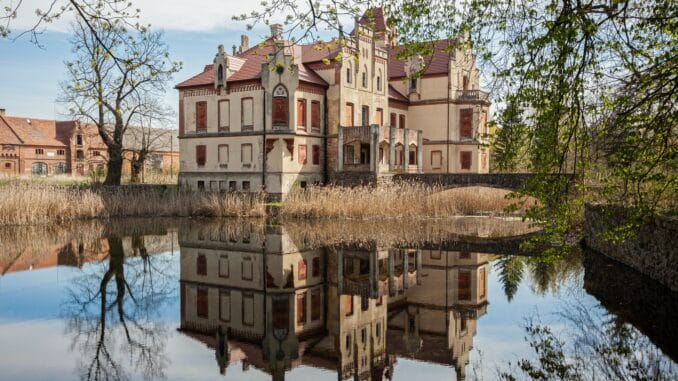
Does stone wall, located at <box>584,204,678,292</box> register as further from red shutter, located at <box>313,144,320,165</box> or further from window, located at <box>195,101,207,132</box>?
window, located at <box>195,101,207,132</box>

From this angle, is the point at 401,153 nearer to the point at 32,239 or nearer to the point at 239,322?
the point at 32,239

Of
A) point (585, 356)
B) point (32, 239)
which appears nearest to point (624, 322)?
point (585, 356)

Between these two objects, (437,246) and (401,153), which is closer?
(437,246)

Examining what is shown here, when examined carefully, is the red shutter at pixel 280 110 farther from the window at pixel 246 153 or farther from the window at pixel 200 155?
the window at pixel 200 155

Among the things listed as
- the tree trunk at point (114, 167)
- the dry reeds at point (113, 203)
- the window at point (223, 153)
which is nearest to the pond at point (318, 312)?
the dry reeds at point (113, 203)

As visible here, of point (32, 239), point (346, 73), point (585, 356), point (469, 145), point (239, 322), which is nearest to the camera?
point (585, 356)

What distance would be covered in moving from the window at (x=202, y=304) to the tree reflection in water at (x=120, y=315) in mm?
729

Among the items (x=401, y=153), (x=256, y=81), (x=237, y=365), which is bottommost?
(x=237, y=365)

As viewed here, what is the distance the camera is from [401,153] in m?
41.1

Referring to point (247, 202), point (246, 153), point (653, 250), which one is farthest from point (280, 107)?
point (653, 250)

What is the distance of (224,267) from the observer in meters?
17.3

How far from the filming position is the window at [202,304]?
40.3 feet

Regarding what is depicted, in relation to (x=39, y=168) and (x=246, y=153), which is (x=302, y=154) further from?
(x=39, y=168)

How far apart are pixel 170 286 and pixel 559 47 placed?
35.8 feet
